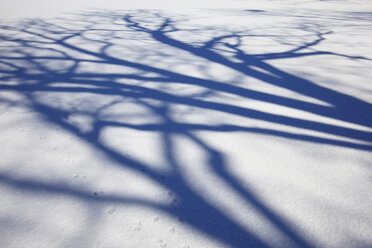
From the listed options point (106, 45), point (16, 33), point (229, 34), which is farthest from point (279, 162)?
point (16, 33)

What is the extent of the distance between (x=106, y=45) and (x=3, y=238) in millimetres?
4335

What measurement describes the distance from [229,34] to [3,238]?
19.1 feet

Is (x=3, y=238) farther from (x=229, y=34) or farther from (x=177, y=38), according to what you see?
(x=229, y=34)

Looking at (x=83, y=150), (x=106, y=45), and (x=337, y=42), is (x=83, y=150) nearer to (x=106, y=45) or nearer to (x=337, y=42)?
(x=106, y=45)

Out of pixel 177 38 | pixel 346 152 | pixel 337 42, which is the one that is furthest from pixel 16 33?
pixel 337 42

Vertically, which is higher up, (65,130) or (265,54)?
(265,54)

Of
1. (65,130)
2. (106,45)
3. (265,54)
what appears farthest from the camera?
(106,45)

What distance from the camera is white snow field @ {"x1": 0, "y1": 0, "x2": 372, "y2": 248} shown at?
1314mm

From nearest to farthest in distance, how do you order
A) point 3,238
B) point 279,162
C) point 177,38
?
point 3,238 < point 279,162 < point 177,38

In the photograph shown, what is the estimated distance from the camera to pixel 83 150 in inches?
75.5

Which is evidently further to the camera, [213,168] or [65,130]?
[65,130]

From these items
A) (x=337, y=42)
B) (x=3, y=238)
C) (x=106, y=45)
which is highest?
(x=337, y=42)

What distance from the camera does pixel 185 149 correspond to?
1.94m

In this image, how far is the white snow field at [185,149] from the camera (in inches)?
51.8
